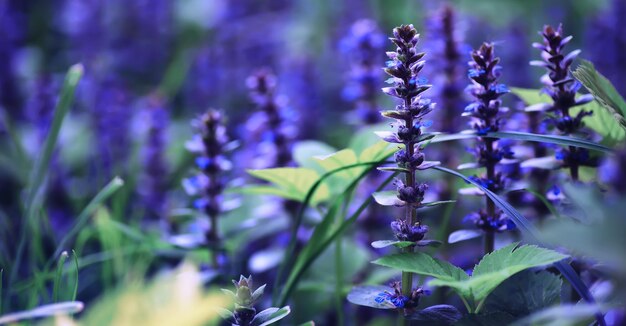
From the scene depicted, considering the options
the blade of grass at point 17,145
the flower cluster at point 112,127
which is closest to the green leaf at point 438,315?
the blade of grass at point 17,145

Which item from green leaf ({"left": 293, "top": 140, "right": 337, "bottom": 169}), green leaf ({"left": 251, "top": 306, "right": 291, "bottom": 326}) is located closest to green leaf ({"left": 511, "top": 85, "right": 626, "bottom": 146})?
green leaf ({"left": 293, "top": 140, "right": 337, "bottom": 169})

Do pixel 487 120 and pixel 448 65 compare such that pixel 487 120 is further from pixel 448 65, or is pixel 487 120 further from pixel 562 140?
pixel 448 65

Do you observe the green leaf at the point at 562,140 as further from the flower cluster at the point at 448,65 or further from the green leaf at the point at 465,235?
the flower cluster at the point at 448,65

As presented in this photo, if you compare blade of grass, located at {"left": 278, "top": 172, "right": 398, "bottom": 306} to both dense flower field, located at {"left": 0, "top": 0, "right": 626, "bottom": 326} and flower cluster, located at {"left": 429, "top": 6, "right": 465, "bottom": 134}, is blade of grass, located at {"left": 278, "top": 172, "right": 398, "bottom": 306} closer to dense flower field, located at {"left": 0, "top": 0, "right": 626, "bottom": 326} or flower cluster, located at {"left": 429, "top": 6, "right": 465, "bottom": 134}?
dense flower field, located at {"left": 0, "top": 0, "right": 626, "bottom": 326}

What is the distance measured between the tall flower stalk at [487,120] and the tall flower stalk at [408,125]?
0.40 feet

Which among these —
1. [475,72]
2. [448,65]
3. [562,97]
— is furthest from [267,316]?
Answer: [448,65]

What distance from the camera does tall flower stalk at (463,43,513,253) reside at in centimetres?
114

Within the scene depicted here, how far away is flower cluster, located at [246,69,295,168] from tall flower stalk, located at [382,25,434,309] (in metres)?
0.80

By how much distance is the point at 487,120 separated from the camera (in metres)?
1.17

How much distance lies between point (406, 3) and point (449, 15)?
3259 millimetres

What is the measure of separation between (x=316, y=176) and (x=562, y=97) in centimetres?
49

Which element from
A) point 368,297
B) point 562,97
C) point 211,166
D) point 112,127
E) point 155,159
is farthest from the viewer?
point 112,127

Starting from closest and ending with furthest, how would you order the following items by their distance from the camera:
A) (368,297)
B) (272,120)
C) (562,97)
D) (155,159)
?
1. (368,297)
2. (562,97)
3. (272,120)
4. (155,159)

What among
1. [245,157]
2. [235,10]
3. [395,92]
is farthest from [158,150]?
[235,10]
